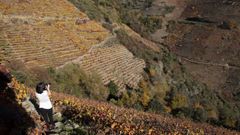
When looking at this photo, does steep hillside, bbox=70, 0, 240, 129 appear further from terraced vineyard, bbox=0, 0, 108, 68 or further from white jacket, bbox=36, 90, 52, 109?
white jacket, bbox=36, 90, 52, 109

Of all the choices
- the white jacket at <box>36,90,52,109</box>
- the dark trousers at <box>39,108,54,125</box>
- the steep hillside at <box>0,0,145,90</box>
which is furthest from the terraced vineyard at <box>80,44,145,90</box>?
the white jacket at <box>36,90,52,109</box>

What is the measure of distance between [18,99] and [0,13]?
85.7 ft

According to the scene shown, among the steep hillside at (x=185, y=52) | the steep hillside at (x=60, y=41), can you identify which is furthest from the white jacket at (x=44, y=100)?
the steep hillside at (x=185, y=52)

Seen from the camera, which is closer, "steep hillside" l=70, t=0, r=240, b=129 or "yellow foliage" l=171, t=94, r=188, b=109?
"yellow foliage" l=171, t=94, r=188, b=109

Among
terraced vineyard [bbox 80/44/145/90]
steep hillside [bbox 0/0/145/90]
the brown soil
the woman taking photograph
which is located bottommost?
the brown soil

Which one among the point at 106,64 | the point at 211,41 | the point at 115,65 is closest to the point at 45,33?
the point at 106,64

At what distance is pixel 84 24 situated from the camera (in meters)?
48.7

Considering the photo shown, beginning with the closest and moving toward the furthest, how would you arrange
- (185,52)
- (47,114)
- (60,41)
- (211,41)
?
(47,114), (60,41), (185,52), (211,41)

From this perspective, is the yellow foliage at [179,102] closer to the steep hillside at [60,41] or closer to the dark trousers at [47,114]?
the steep hillside at [60,41]

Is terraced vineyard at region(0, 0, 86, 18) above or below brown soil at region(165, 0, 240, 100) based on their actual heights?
above

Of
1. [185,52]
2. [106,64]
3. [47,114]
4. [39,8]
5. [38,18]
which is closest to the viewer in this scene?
[47,114]

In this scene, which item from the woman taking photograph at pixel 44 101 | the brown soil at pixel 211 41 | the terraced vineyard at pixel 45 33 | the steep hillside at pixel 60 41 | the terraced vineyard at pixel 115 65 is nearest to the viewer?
the woman taking photograph at pixel 44 101

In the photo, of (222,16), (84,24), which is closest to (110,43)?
(84,24)

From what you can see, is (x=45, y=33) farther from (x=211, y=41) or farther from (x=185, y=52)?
(x=211, y=41)
